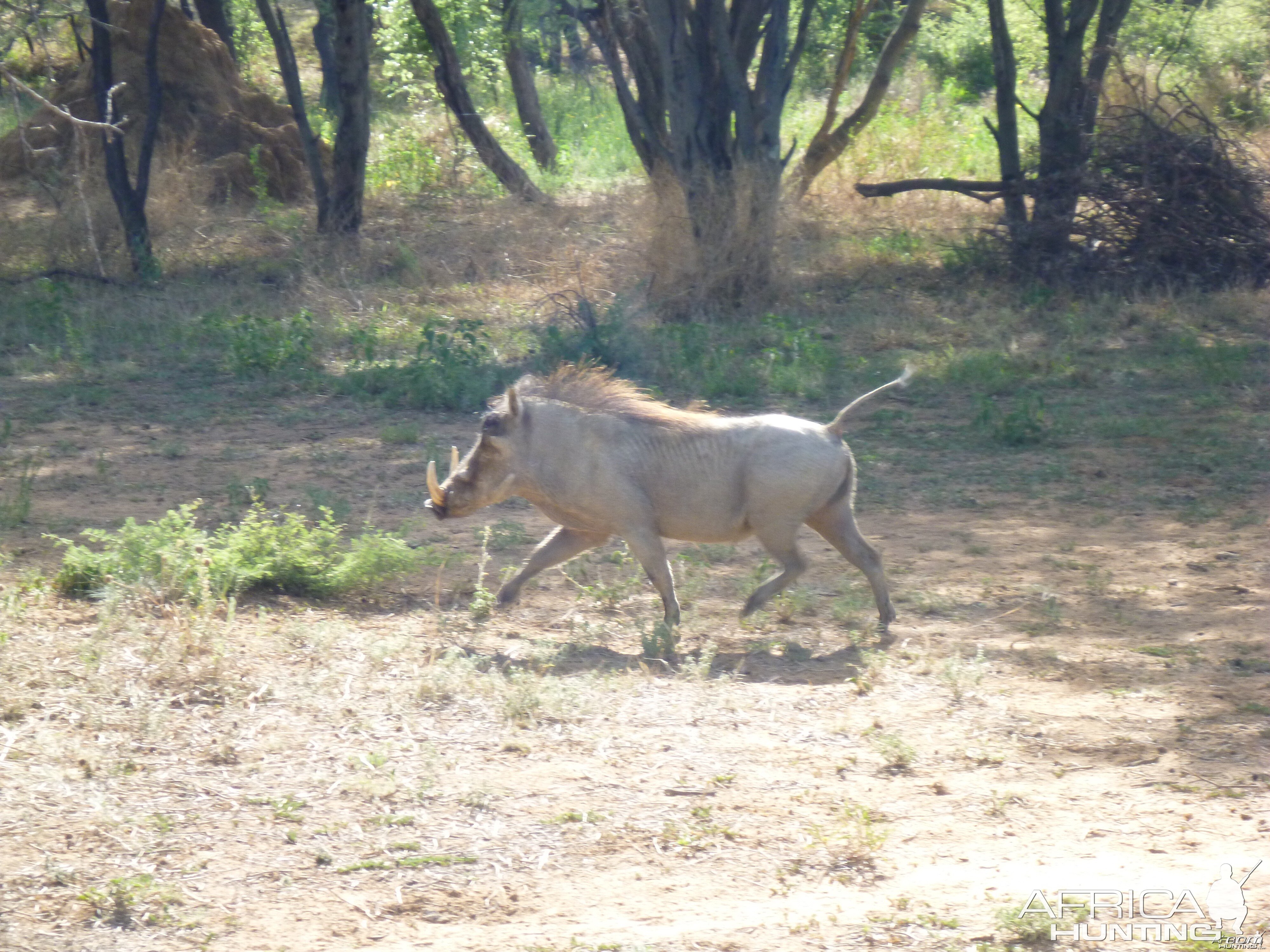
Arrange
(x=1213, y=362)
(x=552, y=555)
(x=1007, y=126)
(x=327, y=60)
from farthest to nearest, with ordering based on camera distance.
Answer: (x=327, y=60), (x=1007, y=126), (x=1213, y=362), (x=552, y=555)

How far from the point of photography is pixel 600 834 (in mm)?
3541

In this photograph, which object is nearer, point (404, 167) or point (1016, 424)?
point (1016, 424)

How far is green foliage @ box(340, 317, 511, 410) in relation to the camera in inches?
345

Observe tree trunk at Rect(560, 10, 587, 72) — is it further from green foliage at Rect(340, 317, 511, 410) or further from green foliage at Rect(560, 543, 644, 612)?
green foliage at Rect(560, 543, 644, 612)

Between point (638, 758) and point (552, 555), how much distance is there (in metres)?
1.57

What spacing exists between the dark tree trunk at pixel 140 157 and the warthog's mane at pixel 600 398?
25.6 feet

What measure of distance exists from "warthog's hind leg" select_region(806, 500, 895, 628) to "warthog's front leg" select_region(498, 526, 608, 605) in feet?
2.94

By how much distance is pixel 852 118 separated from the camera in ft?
49.9

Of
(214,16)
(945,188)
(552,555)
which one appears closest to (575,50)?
(214,16)

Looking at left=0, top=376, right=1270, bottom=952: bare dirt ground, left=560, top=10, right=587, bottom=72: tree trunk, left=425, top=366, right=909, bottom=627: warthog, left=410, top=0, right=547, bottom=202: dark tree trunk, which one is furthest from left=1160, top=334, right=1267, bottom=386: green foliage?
left=560, top=10, right=587, bottom=72: tree trunk

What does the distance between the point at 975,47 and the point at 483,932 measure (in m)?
20.8

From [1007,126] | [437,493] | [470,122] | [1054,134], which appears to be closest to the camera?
[437,493]

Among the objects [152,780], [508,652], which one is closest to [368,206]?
[508,652]

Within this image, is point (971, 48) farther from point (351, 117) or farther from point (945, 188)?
point (351, 117)
